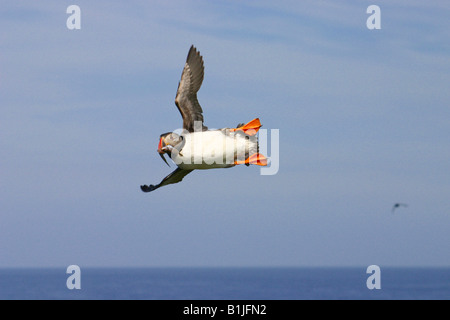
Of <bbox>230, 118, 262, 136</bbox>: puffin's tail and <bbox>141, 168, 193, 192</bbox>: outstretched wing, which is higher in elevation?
<bbox>230, 118, 262, 136</bbox>: puffin's tail

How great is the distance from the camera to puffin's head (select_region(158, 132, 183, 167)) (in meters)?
15.5

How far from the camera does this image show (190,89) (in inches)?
687

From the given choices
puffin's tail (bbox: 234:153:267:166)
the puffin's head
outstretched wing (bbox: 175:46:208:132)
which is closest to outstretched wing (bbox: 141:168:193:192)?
outstretched wing (bbox: 175:46:208:132)

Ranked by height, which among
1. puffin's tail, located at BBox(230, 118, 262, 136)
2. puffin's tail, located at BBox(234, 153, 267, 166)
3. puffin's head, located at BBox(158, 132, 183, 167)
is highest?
puffin's tail, located at BBox(230, 118, 262, 136)

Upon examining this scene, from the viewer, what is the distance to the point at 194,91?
57.3 ft

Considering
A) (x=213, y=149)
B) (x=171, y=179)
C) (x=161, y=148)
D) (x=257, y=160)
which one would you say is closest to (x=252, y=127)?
(x=257, y=160)

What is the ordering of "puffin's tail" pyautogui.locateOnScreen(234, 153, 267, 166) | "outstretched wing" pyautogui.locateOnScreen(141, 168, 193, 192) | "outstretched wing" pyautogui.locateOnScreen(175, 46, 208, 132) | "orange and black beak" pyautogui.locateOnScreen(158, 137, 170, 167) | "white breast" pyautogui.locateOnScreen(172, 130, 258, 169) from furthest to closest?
"outstretched wing" pyautogui.locateOnScreen(141, 168, 193, 192)
"outstretched wing" pyautogui.locateOnScreen(175, 46, 208, 132)
"puffin's tail" pyautogui.locateOnScreen(234, 153, 267, 166)
"white breast" pyautogui.locateOnScreen(172, 130, 258, 169)
"orange and black beak" pyautogui.locateOnScreen(158, 137, 170, 167)

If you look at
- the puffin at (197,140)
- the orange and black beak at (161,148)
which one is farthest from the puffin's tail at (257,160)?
the orange and black beak at (161,148)

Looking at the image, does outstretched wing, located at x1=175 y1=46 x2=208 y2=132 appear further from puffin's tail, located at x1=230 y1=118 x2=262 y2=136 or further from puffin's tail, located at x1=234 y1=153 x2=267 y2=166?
puffin's tail, located at x1=234 y1=153 x2=267 y2=166

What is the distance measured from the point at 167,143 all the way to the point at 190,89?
91.0 inches

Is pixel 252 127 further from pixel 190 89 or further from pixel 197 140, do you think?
pixel 190 89
